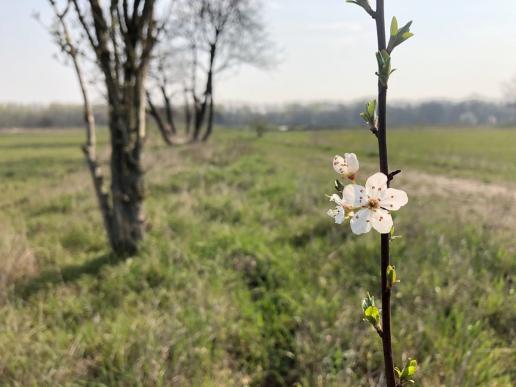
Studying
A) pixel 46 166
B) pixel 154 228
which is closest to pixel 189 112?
pixel 46 166

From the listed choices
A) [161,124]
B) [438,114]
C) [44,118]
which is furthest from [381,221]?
[44,118]

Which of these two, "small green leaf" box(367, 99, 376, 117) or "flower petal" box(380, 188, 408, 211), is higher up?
"small green leaf" box(367, 99, 376, 117)

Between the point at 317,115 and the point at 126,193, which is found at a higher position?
the point at 317,115

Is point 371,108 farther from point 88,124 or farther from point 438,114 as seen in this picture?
point 438,114

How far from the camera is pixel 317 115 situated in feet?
29.4

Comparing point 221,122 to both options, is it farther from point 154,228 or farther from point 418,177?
point 154,228

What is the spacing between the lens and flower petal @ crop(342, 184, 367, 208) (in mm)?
762

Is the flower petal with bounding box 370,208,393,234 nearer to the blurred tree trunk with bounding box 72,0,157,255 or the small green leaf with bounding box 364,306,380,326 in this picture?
the small green leaf with bounding box 364,306,380,326

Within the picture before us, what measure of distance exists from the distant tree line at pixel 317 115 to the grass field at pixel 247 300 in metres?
1.62

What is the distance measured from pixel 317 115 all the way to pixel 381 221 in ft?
27.8

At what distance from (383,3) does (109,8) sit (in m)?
4.34

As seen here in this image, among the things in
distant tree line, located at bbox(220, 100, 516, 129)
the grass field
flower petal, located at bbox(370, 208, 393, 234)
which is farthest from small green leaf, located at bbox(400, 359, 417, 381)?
distant tree line, located at bbox(220, 100, 516, 129)

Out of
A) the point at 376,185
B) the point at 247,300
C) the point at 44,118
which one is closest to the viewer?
the point at 376,185

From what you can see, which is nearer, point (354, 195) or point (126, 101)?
point (354, 195)
